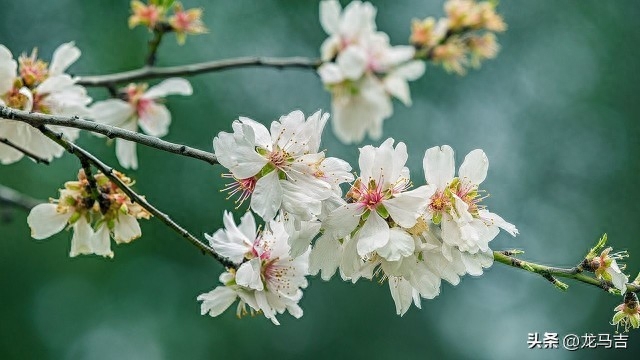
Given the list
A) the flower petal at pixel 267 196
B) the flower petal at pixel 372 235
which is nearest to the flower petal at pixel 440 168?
the flower petal at pixel 372 235

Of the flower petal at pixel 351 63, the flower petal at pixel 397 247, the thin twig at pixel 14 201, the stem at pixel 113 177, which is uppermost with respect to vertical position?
the flower petal at pixel 351 63

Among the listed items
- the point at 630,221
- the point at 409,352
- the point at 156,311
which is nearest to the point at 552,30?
the point at 630,221

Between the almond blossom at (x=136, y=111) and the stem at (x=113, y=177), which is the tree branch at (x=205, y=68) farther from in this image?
the stem at (x=113, y=177)

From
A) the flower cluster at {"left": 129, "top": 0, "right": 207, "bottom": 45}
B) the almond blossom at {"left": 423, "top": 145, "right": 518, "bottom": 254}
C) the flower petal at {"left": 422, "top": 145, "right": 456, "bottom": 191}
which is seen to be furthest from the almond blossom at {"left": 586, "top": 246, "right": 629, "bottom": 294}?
the flower cluster at {"left": 129, "top": 0, "right": 207, "bottom": 45}

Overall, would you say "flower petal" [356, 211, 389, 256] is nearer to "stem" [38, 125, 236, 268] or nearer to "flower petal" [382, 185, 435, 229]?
"flower petal" [382, 185, 435, 229]

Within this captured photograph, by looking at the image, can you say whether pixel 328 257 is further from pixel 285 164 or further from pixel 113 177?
pixel 113 177

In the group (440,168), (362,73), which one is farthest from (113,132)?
(362,73)
